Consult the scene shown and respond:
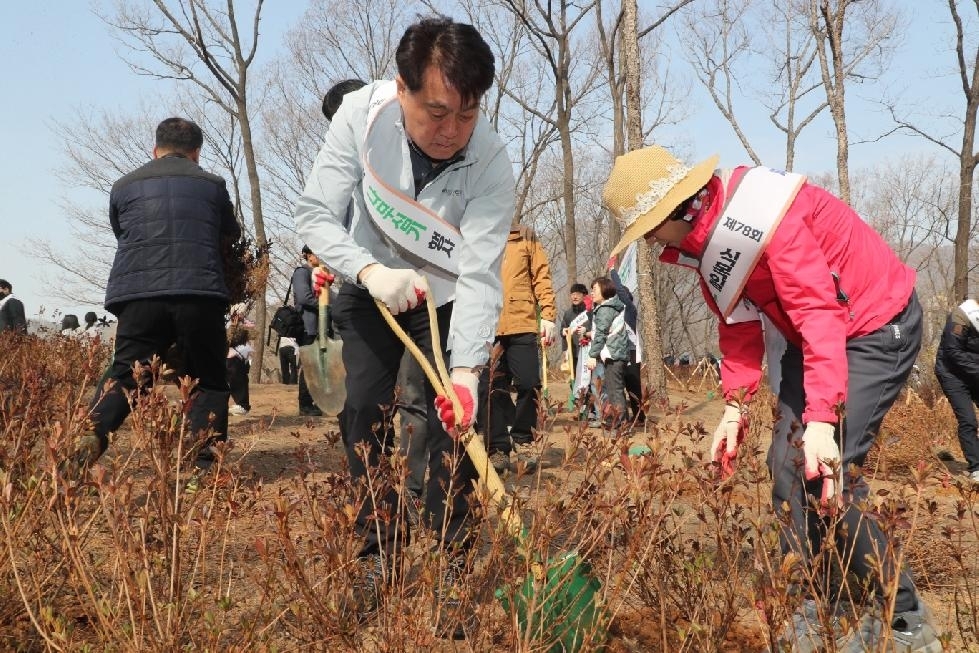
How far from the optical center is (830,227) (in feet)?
7.79

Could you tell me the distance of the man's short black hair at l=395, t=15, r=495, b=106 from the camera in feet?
7.60

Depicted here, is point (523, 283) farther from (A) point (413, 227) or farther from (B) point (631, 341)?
(A) point (413, 227)

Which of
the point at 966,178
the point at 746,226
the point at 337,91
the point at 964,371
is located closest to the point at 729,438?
the point at 746,226

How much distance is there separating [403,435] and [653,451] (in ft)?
3.24

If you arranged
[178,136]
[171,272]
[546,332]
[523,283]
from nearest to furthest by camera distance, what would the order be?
[171,272] < [178,136] < [523,283] < [546,332]

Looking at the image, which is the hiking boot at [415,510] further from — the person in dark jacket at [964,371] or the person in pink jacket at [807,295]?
the person in dark jacket at [964,371]

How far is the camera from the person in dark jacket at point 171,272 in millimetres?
3840

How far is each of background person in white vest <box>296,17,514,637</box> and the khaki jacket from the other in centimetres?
318

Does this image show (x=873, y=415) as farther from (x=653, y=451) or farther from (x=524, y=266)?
(x=524, y=266)

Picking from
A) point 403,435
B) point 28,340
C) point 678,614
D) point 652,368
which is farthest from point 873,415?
point 28,340

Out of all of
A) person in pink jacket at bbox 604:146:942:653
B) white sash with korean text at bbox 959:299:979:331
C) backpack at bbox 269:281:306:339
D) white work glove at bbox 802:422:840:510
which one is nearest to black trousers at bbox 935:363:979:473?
white sash with korean text at bbox 959:299:979:331

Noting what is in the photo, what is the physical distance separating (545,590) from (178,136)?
10.9ft

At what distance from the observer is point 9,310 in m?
10.4

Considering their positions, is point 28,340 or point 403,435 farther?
point 28,340
